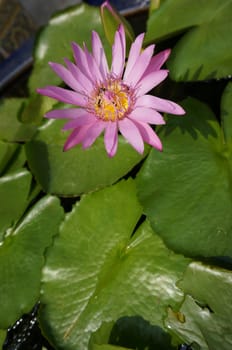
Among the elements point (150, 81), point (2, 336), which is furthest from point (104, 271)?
point (150, 81)

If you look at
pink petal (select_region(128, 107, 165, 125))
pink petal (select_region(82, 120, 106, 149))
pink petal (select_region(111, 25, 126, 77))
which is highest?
Answer: pink petal (select_region(111, 25, 126, 77))

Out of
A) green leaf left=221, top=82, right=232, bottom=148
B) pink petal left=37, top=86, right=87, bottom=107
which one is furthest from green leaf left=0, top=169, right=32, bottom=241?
green leaf left=221, top=82, right=232, bottom=148

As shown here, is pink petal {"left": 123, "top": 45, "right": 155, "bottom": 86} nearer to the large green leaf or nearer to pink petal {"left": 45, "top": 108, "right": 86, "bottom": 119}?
pink petal {"left": 45, "top": 108, "right": 86, "bottom": 119}

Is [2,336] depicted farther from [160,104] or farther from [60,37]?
[60,37]

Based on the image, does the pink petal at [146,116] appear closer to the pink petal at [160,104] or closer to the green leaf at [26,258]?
the pink petal at [160,104]

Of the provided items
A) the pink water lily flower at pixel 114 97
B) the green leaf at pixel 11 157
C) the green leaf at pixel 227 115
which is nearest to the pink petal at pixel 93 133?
the pink water lily flower at pixel 114 97

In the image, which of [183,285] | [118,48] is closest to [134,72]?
[118,48]
